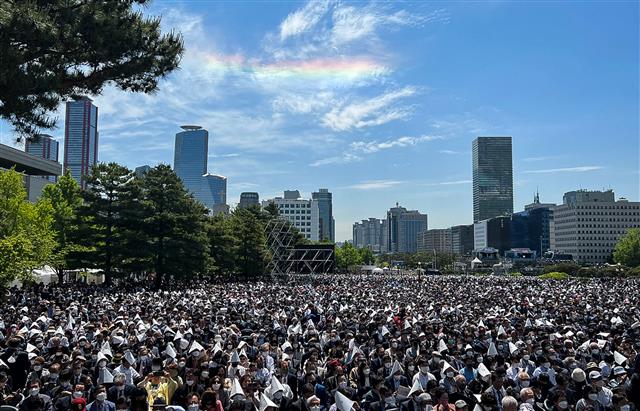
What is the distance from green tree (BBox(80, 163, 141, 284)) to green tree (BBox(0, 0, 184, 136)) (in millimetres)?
25925

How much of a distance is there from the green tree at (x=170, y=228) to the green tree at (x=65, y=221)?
173 inches

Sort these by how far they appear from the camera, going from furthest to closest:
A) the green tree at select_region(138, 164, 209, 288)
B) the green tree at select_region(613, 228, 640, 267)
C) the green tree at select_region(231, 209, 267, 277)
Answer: the green tree at select_region(613, 228, 640, 267), the green tree at select_region(231, 209, 267, 277), the green tree at select_region(138, 164, 209, 288)

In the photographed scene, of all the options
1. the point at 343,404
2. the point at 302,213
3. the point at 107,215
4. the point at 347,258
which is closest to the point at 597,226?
the point at 347,258

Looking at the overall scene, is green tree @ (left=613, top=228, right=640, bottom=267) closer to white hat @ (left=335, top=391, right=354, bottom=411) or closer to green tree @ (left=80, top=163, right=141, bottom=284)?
green tree @ (left=80, top=163, right=141, bottom=284)

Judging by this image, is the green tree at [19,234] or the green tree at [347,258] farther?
the green tree at [347,258]

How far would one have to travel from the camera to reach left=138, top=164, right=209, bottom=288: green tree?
36.3 metres

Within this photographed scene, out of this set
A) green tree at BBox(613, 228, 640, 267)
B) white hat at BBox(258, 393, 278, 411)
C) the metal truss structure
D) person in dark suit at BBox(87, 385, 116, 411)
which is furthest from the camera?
green tree at BBox(613, 228, 640, 267)

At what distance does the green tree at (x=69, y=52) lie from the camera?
27.1 ft

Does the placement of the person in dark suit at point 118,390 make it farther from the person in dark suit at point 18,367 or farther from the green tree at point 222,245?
the green tree at point 222,245

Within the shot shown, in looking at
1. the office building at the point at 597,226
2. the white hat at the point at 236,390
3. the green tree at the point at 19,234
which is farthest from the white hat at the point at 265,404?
the office building at the point at 597,226

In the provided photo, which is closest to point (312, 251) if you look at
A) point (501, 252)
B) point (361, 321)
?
point (361, 321)

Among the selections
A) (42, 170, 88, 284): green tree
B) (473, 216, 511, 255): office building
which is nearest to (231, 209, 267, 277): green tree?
(42, 170, 88, 284): green tree

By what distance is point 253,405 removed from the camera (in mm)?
7609

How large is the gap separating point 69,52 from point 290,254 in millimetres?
56094
